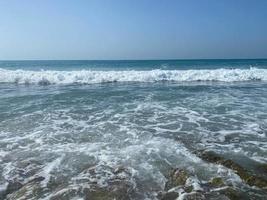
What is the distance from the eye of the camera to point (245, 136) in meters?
8.30

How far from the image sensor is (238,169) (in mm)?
5988

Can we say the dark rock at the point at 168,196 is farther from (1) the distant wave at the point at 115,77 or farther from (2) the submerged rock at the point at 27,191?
(1) the distant wave at the point at 115,77

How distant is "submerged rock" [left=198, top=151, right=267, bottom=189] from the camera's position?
540cm

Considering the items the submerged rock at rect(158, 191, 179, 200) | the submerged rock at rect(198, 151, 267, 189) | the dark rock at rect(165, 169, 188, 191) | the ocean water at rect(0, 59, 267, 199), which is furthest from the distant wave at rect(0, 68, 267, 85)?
the submerged rock at rect(158, 191, 179, 200)

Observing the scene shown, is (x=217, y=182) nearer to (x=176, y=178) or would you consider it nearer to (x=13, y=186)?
(x=176, y=178)

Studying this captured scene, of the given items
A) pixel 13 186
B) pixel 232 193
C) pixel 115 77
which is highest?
pixel 115 77

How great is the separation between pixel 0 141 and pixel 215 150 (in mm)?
5455

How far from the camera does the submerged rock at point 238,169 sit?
5396mm

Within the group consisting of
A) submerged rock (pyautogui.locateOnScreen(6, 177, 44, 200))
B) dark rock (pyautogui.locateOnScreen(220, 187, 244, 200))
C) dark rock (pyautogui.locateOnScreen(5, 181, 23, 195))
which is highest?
dark rock (pyautogui.locateOnScreen(220, 187, 244, 200))

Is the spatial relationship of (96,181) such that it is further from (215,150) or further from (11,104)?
(11,104)

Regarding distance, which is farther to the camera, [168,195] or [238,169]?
[238,169]

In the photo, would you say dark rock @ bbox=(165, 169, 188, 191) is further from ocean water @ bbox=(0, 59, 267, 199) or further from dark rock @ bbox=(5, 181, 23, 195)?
dark rock @ bbox=(5, 181, 23, 195)

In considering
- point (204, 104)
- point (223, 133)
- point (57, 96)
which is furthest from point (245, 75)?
point (223, 133)

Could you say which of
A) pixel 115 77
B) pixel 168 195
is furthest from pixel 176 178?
pixel 115 77
